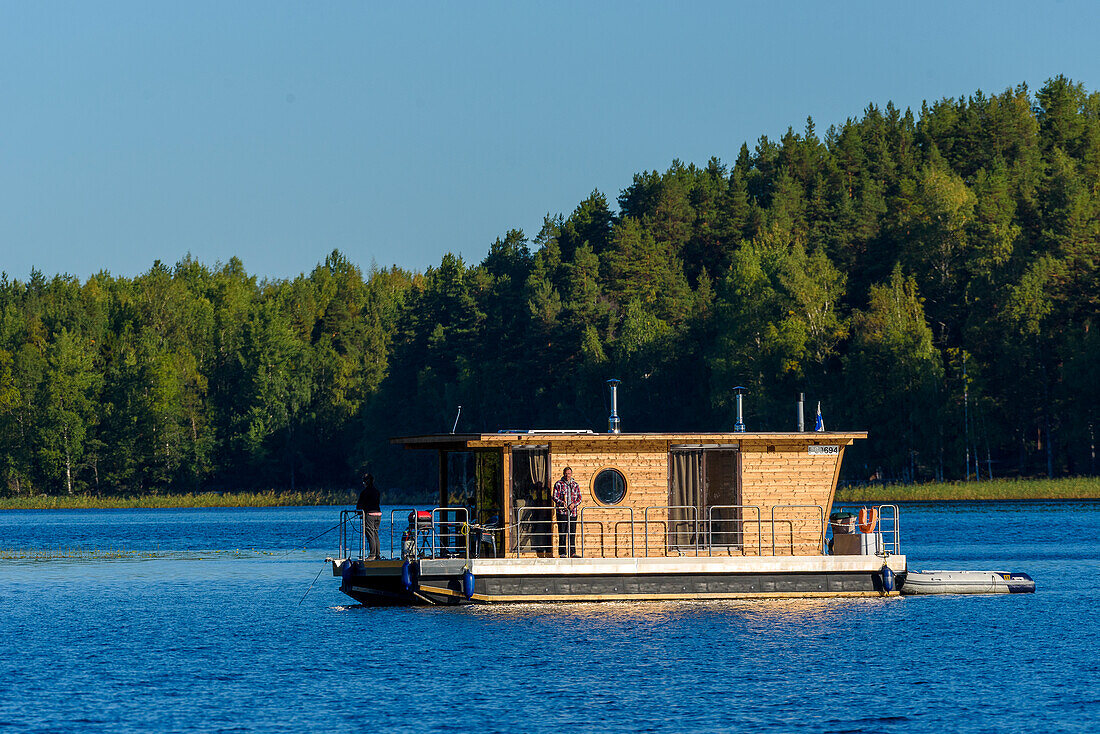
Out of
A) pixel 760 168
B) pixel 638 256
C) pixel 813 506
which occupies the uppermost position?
pixel 760 168

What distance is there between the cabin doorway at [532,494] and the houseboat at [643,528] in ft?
0.08

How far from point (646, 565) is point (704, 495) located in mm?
2318

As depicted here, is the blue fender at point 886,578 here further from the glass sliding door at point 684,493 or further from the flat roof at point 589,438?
the glass sliding door at point 684,493

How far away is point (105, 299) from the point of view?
145375 millimetres

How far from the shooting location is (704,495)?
30.4 metres

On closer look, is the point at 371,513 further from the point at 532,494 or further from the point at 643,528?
the point at 643,528

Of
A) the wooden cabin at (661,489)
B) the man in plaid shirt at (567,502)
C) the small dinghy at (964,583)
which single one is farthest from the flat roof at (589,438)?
the small dinghy at (964,583)

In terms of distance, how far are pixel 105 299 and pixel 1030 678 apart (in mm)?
131702

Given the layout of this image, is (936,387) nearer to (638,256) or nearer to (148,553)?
Result: (638,256)

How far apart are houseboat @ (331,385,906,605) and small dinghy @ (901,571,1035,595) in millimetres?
1325

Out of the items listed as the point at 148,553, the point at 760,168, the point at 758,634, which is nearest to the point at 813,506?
the point at 758,634

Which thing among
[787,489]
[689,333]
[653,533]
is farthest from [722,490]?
[689,333]

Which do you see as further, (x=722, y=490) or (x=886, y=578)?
(x=722, y=490)

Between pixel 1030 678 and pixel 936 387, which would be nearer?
pixel 1030 678
